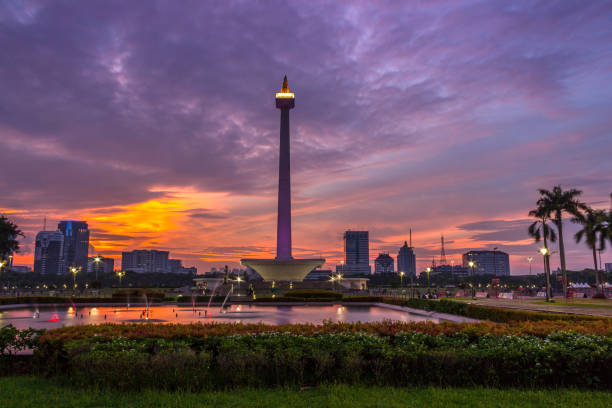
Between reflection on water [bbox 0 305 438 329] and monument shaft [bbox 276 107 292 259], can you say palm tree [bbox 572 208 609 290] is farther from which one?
monument shaft [bbox 276 107 292 259]

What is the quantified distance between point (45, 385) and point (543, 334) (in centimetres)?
1068

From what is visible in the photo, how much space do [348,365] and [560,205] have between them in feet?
147

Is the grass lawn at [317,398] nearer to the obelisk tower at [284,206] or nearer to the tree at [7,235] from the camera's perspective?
the tree at [7,235]

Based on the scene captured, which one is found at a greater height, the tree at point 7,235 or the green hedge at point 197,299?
the tree at point 7,235

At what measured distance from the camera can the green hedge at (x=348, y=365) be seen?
793cm

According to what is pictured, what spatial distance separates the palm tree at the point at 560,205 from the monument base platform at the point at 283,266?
131 feet

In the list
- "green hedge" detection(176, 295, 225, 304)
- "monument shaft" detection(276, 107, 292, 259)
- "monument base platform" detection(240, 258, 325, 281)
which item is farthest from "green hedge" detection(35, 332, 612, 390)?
"monument shaft" detection(276, 107, 292, 259)

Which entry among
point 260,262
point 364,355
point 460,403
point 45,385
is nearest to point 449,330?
point 364,355

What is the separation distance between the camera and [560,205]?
1763 inches

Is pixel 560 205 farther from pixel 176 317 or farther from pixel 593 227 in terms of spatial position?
pixel 176 317

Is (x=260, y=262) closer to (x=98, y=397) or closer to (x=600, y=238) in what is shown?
(x=600, y=238)

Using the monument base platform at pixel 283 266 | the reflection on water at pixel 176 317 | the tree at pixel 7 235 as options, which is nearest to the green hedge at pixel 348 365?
the reflection on water at pixel 176 317

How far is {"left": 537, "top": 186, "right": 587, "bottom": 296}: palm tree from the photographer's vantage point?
44.5 m

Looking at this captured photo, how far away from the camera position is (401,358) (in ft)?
27.2
